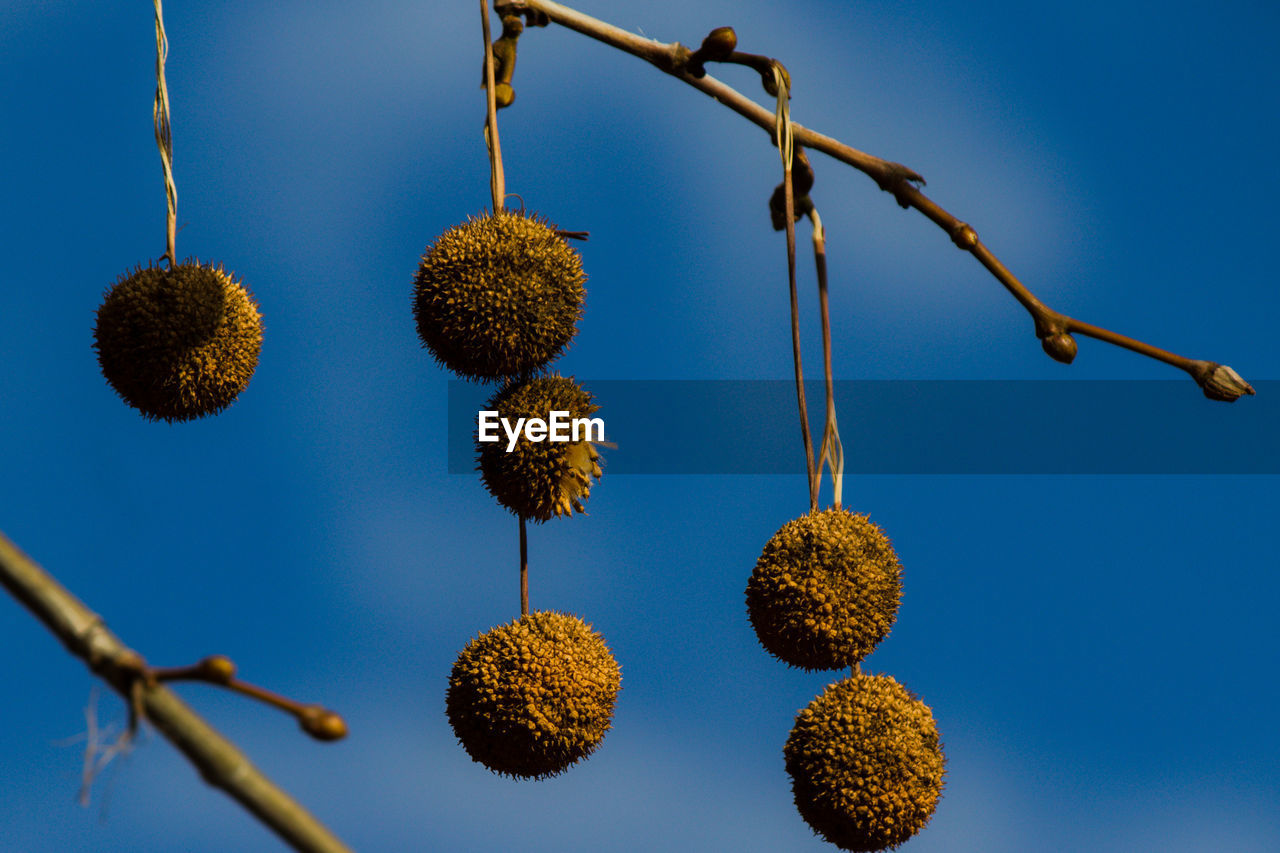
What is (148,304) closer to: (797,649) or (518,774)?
(518,774)

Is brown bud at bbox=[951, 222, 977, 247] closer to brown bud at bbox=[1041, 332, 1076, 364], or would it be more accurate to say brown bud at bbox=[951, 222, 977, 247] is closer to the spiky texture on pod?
brown bud at bbox=[1041, 332, 1076, 364]

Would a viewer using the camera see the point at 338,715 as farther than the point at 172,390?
No

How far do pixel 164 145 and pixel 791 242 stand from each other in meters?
0.79

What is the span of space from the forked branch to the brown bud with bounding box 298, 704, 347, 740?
121 centimetres

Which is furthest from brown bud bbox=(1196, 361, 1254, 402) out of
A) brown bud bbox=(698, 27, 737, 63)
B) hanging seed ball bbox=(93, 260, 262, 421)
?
hanging seed ball bbox=(93, 260, 262, 421)

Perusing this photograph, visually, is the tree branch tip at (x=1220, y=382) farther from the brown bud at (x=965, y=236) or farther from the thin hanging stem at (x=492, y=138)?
→ the thin hanging stem at (x=492, y=138)

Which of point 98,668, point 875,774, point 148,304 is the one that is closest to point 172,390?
point 148,304

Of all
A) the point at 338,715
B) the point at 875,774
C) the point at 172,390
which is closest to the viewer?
the point at 338,715

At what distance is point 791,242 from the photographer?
161cm

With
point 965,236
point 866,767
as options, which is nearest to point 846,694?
point 866,767

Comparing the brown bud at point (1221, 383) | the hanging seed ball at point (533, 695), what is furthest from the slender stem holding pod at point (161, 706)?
the brown bud at point (1221, 383)

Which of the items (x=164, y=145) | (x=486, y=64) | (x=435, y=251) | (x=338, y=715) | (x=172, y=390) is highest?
(x=486, y=64)

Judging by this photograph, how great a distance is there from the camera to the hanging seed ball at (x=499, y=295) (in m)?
1.49

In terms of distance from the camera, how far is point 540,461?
1.50 meters
